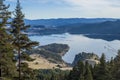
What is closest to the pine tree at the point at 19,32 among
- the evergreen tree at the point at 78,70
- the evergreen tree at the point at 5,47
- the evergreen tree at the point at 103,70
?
the evergreen tree at the point at 5,47

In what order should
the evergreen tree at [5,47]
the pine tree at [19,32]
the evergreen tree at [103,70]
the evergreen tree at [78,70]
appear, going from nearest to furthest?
the evergreen tree at [5,47] → the pine tree at [19,32] → the evergreen tree at [103,70] → the evergreen tree at [78,70]

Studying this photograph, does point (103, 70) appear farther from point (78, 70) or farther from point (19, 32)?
point (19, 32)

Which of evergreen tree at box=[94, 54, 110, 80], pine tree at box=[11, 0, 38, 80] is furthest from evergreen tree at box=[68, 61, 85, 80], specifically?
pine tree at box=[11, 0, 38, 80]

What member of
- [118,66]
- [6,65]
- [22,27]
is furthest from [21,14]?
[118,66]

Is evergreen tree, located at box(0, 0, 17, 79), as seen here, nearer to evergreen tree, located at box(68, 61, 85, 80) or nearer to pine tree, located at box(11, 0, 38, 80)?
pine tree, located at box(11, 0, 38, 80)

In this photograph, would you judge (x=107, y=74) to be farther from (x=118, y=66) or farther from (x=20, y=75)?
(x=20, y=75)

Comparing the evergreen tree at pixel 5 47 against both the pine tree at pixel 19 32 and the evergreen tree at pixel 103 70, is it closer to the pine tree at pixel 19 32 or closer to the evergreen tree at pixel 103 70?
the pine tree at pixel 19 32

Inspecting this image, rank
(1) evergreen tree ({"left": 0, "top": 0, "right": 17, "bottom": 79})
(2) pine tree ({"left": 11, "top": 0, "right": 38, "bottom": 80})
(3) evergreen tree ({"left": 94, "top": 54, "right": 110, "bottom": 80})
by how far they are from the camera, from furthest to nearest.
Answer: (3) evergreen tree ({"left": 94, "top": 54, "right": 110, "bottom": 80}), (2) pine tree ({"left": 11, "top": 0, "right": 38, "bottom": 80}), (1) evergreen tree ({"left": 0, "top": 0, "right": 17, "bottom": 79})

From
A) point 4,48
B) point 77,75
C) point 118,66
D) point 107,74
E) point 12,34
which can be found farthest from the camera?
point 77,75

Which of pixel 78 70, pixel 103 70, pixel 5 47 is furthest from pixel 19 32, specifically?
pixel 78 70

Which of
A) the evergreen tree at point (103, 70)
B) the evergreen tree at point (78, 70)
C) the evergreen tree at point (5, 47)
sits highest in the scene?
the evergreen tree at point (5, 47)

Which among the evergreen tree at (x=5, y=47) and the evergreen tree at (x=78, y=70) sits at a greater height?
the evergreen tree at (x=5, y=47)
